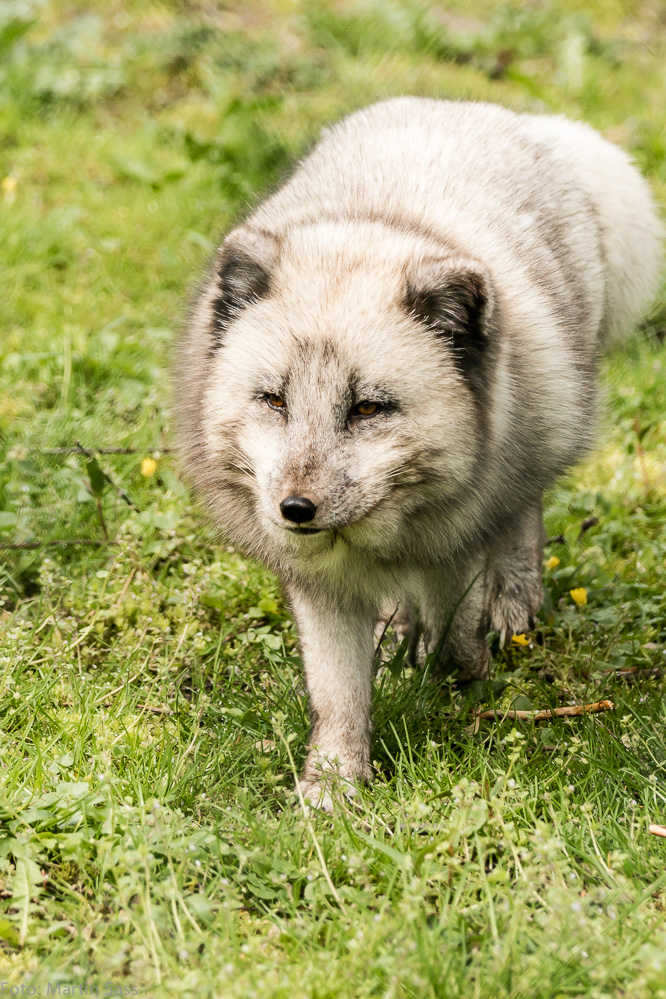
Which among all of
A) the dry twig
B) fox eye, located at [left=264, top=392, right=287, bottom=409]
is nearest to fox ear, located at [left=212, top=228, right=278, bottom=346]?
fox eye, located at [left=264, top=392, right=287, bottom=409]

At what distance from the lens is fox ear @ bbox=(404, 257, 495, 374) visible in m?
2.82

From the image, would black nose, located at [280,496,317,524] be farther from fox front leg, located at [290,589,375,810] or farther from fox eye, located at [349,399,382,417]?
fox front leg, located at [290,589,375,810]

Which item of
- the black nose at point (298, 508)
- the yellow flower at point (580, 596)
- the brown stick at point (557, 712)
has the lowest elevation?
the brown stick at point (557, 712)

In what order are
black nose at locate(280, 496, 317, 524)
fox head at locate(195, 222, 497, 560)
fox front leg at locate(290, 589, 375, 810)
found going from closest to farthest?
black nose at locate(280, 496, 317, 524)
fox head at locate(195, 222, 497, 560)
fox front leg at locate(290, 589, 375, 810)

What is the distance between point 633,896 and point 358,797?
836mm

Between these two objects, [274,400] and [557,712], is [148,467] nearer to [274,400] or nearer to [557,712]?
[274,400]

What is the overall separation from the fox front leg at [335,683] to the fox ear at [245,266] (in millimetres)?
921

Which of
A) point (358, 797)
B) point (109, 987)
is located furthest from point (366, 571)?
point (109, 987)

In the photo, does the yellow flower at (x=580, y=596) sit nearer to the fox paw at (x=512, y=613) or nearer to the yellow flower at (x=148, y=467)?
the fox paw at (x=512, y=613)

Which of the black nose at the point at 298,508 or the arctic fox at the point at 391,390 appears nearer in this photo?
the black nose at the point at 298,508

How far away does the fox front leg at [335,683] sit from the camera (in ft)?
10.3

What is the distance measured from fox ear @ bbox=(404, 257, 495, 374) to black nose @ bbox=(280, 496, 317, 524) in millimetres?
631

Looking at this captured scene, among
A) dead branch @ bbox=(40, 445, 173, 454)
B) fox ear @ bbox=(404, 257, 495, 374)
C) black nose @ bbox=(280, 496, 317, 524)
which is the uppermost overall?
fox ear @ bbox=(404, 257, 495, 374)

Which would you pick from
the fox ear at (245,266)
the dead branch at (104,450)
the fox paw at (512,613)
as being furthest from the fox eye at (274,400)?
the dead branch at (104,450)
